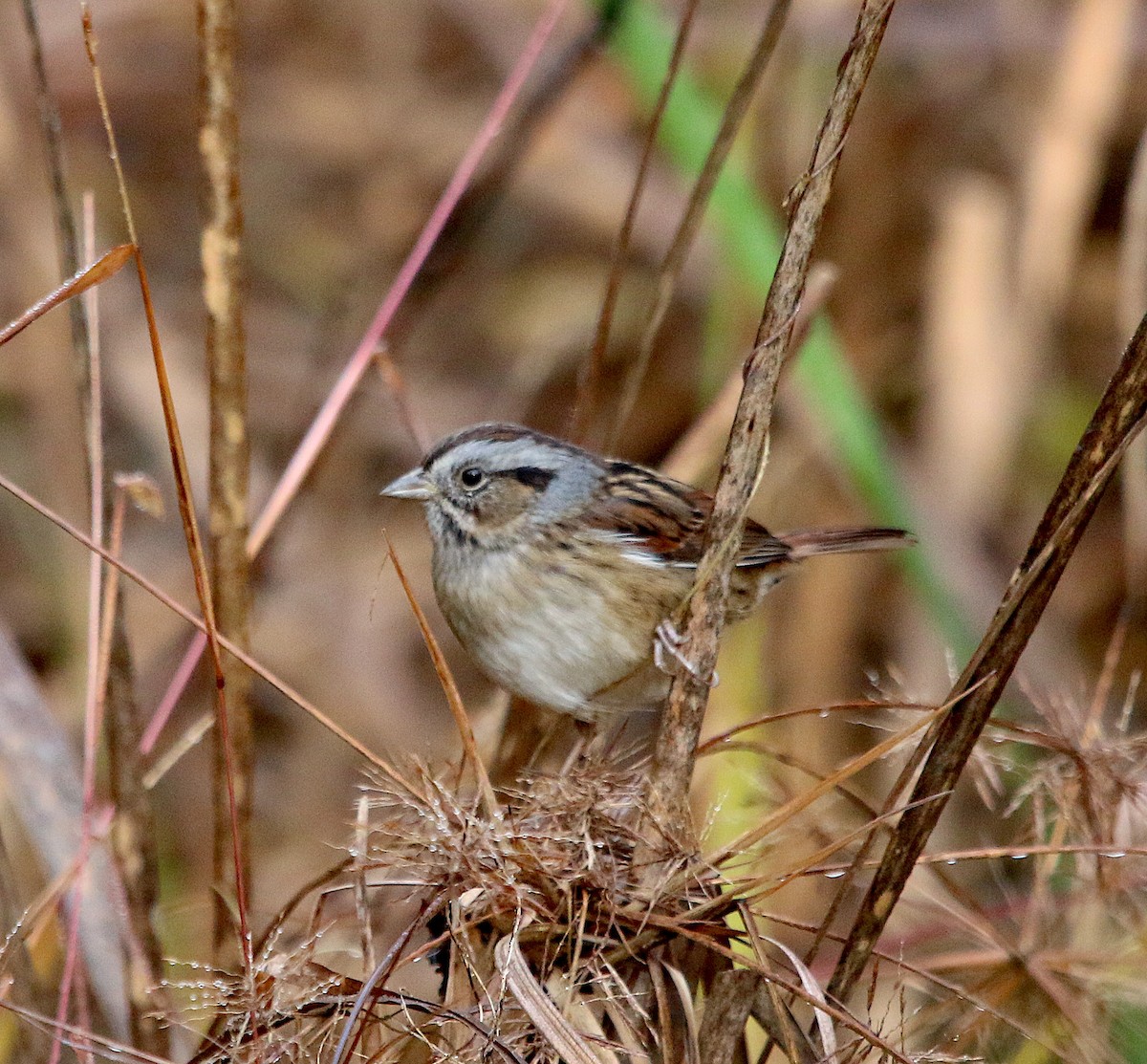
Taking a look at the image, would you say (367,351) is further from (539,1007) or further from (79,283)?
(539,1007)

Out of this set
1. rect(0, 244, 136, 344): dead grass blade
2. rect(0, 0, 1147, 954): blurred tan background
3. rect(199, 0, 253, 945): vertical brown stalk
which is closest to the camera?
rect(0, 244, 136, 344): dead grass blade

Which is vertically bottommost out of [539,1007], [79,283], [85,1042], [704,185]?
[85,1042]

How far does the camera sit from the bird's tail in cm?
278

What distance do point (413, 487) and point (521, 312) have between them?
2.50 meters

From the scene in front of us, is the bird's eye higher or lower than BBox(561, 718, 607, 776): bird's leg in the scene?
higher

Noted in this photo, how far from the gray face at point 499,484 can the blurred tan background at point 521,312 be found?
0.75 m

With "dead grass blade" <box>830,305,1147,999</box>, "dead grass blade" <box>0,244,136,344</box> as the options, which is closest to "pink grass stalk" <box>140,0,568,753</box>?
"dead grass blade" <box>0,244,136,344</box>

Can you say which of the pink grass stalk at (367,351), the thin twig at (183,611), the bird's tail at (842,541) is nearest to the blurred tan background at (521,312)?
the bird's tail at (842,541)

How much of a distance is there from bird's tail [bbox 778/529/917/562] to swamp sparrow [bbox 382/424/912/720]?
0.03 meters

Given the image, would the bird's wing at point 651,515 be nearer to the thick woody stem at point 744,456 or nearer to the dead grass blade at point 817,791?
the thick woody stem at point 744,456

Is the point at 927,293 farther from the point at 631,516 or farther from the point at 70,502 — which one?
the point at 70,502

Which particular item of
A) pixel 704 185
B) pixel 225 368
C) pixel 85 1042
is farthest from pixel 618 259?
pixel 85 1042

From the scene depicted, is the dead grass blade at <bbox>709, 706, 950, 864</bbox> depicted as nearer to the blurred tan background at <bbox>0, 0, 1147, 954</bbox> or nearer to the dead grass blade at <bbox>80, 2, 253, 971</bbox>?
the dead grass blade at <bbox>80, 2, 253, 971</bbox>

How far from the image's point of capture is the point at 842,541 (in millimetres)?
2855
